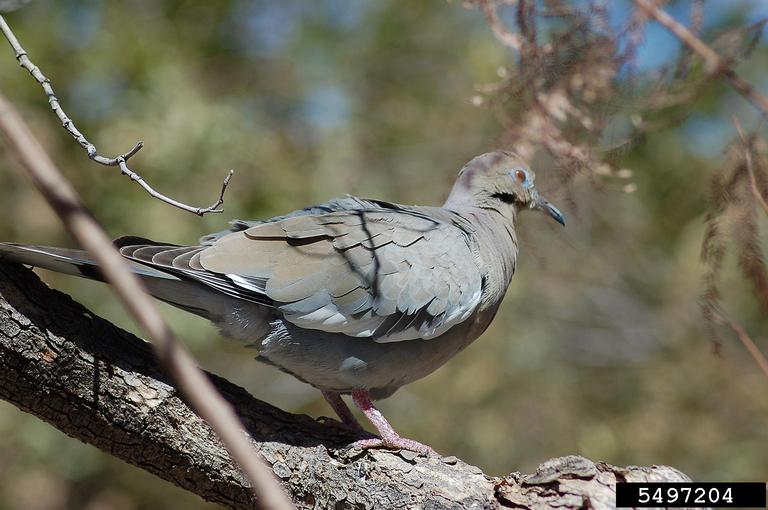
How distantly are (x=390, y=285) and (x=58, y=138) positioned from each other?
402 centimetres

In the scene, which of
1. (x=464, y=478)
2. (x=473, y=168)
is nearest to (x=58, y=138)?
(x=473, y=168)

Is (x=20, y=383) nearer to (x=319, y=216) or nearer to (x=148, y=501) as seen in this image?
(x=319, y=216)

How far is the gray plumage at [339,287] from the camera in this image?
3328mm

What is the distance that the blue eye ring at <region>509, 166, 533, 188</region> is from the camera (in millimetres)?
4539

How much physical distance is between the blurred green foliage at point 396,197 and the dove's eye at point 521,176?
40 cm

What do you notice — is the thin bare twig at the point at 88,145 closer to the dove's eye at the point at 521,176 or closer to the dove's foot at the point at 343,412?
the dove's foot at the point at 343,412

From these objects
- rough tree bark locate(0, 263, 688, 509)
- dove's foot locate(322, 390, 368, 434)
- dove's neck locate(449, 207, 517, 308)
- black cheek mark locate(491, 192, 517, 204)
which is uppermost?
black cheek mark locate(491, 192, 517, 204)

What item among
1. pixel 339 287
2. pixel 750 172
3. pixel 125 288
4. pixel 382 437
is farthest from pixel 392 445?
pixel 125 288

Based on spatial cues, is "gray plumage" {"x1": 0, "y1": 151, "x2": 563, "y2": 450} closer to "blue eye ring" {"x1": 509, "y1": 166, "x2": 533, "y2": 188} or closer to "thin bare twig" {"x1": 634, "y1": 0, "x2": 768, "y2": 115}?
"blue eye ring" {"x1": 509, "y1": 166, "x2": 533, "y2": 188}

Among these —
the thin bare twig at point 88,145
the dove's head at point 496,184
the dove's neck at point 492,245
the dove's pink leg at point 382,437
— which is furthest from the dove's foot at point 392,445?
the dove's head at point 496,184

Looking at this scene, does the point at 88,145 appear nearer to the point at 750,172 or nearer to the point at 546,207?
the point at 750,172

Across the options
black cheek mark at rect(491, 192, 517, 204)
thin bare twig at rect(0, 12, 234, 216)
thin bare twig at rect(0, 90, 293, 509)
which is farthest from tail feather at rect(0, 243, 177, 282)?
black cheek mark at rect(491, 192, 517, 204)

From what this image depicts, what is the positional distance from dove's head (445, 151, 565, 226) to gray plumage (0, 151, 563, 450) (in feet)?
2.28

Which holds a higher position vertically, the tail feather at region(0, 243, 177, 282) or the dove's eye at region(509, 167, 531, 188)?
the dove's eye at region(509, 167, 531, 188)
